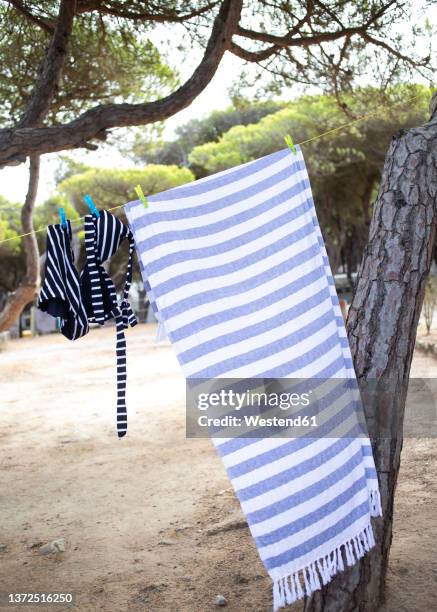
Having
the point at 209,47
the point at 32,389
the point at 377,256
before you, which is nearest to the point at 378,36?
the point at 209,47

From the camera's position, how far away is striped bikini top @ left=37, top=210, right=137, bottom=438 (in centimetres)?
273

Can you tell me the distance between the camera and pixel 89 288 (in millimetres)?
2793

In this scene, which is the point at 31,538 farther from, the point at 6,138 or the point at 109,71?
the point at 109,71

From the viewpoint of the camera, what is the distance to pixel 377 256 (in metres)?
2.73

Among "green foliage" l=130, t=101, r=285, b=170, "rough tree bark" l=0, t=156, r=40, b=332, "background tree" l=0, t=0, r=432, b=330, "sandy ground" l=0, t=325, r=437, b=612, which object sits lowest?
"sandy ground" l=0, t=325, r=437, b=612

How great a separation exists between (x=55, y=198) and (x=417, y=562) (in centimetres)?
2092

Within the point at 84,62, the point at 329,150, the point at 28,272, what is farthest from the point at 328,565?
the point at 329,150

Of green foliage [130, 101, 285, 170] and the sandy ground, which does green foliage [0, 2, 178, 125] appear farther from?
green foliage [130, 101, 285, 170]

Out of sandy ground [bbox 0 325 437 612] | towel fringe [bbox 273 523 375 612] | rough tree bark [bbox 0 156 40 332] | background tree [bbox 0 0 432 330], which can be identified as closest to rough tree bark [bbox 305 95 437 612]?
towel fringe [bbox 273 523 375 612]

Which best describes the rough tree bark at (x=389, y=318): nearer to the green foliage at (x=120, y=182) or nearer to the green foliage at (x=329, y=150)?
the green foliage at (x=329, y=150)

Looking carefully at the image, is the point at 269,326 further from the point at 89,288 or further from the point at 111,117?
the point at 111,117

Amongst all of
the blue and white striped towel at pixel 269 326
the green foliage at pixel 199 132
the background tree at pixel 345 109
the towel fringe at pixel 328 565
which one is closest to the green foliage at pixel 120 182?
the green foliage at pixel 199 132

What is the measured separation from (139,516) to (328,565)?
2203mm

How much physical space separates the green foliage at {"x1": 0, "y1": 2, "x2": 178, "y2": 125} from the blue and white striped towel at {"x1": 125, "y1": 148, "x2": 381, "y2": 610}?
4601mm
